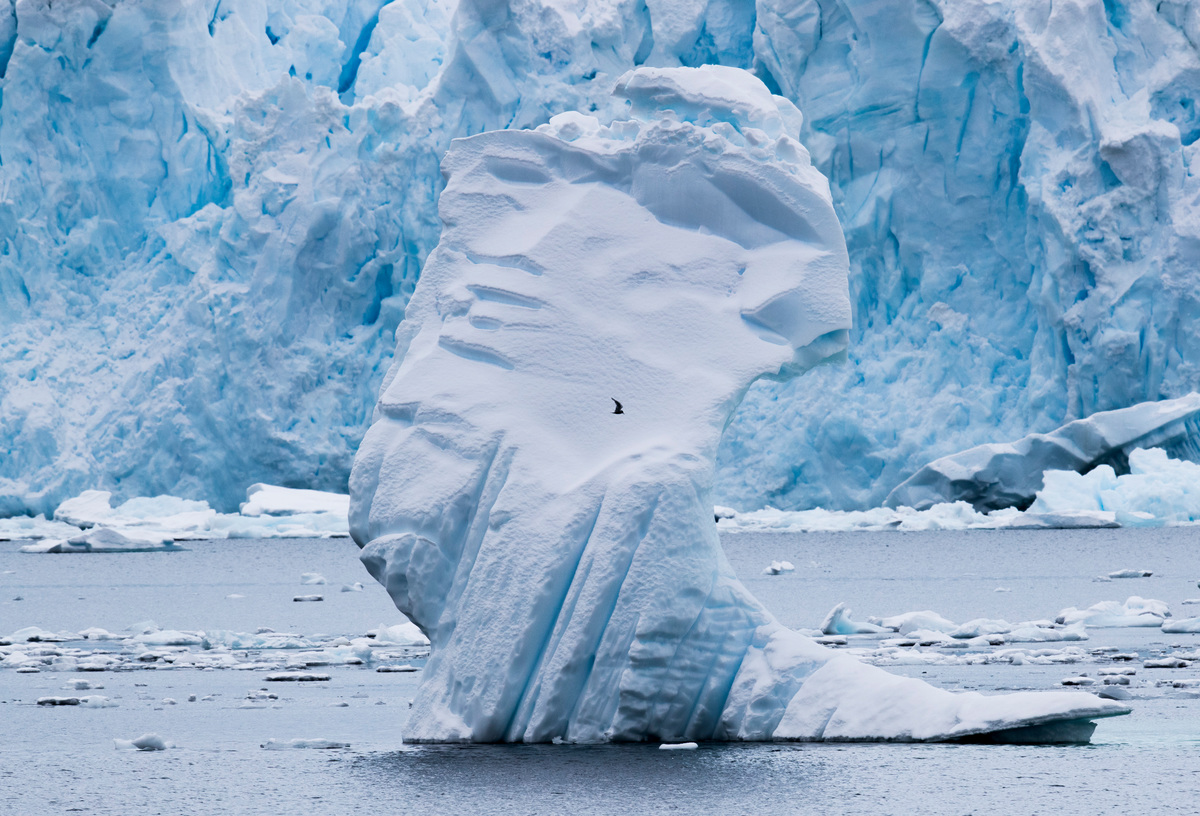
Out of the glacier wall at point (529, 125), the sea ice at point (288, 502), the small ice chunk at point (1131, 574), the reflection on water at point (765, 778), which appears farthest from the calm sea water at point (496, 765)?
the sea ice at point (288, 502)

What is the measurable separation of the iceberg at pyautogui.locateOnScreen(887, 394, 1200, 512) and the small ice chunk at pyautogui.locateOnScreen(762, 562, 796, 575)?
2770 millimetres

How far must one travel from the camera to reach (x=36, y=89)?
2373cm

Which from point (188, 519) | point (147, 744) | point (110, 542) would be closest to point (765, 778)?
point (147, 744)

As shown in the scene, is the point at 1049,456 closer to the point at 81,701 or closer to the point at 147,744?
the point at 81,701

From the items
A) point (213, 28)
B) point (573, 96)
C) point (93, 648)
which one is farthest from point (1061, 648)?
point (213, 28)

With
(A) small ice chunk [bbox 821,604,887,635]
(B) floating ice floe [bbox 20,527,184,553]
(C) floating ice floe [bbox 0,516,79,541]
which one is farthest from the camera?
(C) floating ice floe [bbox 0,516,79,541]

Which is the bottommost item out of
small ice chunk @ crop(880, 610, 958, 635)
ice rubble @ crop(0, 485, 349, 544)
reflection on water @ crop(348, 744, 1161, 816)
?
ice rubble @ crop(0, 485, 349, 544)

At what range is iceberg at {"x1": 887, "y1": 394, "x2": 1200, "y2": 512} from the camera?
19.3 m

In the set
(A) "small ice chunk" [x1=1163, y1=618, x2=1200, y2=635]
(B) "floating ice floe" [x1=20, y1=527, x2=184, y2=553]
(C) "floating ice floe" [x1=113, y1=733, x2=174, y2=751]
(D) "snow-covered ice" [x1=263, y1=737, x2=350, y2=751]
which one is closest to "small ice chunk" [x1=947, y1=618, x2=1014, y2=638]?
(A) "small ice chunk" [x1=1163, y1=618, x2=1200, y2=635]

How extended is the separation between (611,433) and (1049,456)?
14985mm

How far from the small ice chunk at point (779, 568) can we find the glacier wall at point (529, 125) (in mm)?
3790

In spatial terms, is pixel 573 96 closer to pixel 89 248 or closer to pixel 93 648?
pixel 89 248

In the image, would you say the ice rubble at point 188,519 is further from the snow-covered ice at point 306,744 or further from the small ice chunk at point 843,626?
the snow-covered ice at point 306,744

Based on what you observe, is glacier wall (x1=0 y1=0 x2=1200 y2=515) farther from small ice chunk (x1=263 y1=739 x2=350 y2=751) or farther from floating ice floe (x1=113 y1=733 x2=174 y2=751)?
floating ice floe (x1=113 y1=733 x2=174 y2=751)
